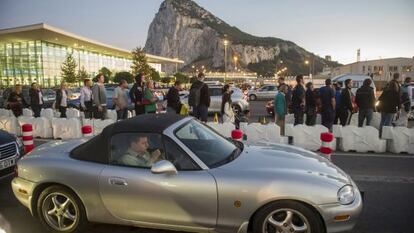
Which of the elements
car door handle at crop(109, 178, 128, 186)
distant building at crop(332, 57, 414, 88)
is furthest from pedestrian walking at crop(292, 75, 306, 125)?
distant building at crop(332, 57, 414, 88)

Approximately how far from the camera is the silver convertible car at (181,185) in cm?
360

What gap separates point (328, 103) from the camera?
1011 cm

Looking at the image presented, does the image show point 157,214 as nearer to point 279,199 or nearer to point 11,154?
point 279,199

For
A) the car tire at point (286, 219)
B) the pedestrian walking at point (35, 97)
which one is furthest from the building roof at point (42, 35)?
the car tire at point (286, 219)

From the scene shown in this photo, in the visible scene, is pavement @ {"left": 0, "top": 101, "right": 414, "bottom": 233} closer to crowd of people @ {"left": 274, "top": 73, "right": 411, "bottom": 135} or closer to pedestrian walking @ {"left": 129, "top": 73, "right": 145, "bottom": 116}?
crowd of people @ {"left": 274, "top": 73, "right": 411, "bottom": 135}

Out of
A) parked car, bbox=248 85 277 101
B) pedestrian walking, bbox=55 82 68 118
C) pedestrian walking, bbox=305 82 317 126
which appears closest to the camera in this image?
pedestrian walking, bbox=305 82 317 126

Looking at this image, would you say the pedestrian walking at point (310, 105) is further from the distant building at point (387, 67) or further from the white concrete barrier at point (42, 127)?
the distant building at point (387, 67)

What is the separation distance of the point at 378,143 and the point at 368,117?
1996 mm

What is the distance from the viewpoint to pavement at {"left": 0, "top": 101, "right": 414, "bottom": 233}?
170 inches

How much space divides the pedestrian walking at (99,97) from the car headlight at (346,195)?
8.92 m

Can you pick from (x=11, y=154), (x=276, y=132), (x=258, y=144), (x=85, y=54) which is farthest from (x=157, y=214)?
(x=85, y=54)

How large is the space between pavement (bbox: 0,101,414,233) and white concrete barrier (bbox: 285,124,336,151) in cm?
103

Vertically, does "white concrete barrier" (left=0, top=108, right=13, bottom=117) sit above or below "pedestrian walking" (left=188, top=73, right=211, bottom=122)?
below

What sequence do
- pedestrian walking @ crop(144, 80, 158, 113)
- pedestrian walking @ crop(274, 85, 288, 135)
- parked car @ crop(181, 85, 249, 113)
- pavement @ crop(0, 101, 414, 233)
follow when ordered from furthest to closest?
1. parked car @ crop(181, 85, 249, 113)
2. pedestrian walking @ crop(144, 80, 158, 113)
3. pedestrian walking @ crop(274, 85, 288, 135)
4. pavement @ crop(0, 101, 414, 233)
